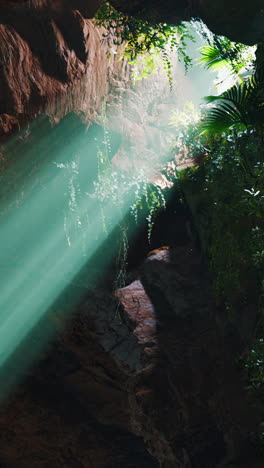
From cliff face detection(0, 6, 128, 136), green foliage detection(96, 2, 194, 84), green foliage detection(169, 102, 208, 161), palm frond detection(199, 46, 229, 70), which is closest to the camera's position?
cliff face detection(0, 6, 128, 136)

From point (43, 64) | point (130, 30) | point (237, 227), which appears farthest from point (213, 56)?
point (237, 227)

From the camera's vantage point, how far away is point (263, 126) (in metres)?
4.28

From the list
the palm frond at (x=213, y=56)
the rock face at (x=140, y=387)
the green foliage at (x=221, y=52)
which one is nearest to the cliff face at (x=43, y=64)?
the green foliage at (x=221, y=52)

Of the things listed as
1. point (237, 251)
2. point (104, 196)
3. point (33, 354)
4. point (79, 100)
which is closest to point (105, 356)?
point (33, 354)

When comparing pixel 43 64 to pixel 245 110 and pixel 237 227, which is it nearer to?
pixel 245 110

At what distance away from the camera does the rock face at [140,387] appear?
434 centimetres

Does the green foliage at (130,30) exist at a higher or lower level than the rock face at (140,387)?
higher

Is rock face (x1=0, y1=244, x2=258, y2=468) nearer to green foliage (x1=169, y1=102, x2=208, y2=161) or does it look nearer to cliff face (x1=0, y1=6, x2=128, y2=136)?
green foliage (x1=169, y1=102, x2=208, y2=161)

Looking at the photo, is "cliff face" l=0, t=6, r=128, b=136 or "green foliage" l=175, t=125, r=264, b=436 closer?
"green foliage" l=175, t=125, r=264, b=436

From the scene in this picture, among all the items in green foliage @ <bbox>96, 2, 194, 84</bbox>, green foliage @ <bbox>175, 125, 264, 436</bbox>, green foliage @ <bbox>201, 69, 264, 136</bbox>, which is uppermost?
green foliage @ <bbox>96, 2, 194, 84</bbox>

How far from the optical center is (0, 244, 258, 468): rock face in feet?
14.3

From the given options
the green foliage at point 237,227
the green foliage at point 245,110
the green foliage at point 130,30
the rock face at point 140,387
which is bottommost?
the rock face at point 140,387

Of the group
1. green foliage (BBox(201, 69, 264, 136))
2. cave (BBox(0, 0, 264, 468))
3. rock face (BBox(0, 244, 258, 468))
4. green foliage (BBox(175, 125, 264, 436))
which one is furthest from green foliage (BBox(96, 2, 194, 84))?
rock face (BBox(0, 244, 258, 468))

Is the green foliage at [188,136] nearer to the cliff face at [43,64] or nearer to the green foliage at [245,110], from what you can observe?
the green foliage at [245,110]
